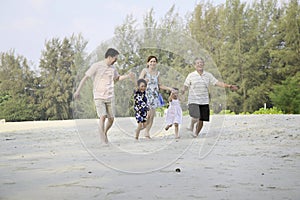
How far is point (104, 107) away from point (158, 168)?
1.88 metres

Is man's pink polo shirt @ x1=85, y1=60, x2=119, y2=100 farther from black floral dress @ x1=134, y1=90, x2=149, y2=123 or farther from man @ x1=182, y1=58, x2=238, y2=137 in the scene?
man @ x1=182, y1=58, x2=238, y2=137

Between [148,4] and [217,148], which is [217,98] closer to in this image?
[217,148]

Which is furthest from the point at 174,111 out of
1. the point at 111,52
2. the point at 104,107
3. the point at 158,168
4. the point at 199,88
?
the point at 158,168

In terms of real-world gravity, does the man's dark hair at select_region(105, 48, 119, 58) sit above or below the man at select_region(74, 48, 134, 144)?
above

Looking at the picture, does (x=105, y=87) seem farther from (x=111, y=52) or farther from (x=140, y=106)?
(x=140, y=106)

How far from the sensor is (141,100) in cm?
569

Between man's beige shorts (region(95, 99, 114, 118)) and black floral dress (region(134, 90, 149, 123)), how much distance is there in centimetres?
48

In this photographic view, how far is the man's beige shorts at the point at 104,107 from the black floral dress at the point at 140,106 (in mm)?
482

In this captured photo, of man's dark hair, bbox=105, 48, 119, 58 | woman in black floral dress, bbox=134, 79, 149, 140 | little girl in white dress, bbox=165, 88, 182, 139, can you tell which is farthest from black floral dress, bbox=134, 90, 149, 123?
man's dark hair, bbox=105, 48, 119, 58

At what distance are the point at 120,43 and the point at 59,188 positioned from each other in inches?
87.8

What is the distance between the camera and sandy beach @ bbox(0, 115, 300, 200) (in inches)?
97.1

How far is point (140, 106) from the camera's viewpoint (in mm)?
5648

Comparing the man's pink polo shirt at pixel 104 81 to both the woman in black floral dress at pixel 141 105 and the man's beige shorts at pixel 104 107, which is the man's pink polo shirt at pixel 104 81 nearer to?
the man's beige shorts at pixel 104 107

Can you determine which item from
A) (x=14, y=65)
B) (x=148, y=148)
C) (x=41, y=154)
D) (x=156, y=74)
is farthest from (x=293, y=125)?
(x=14, y=65)
